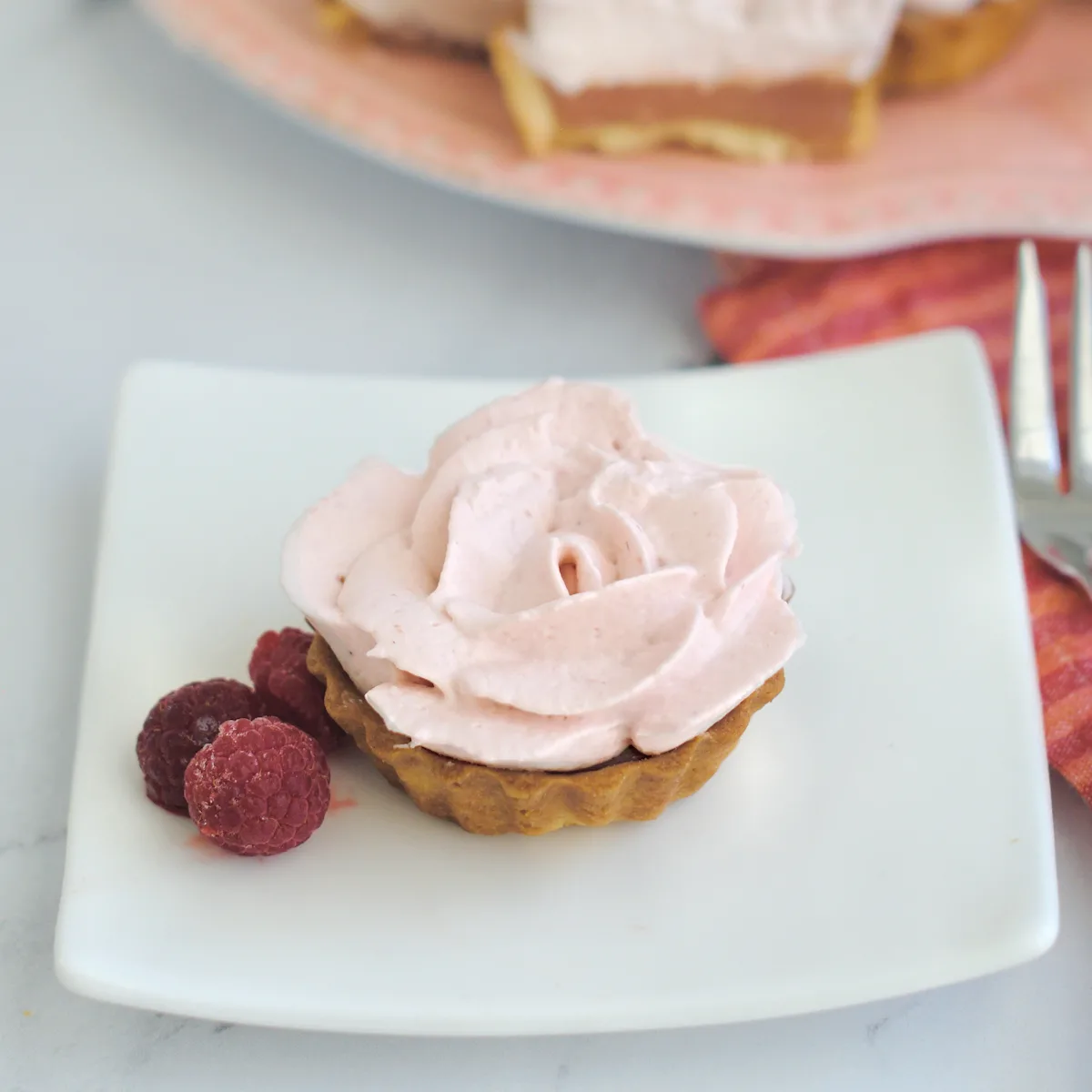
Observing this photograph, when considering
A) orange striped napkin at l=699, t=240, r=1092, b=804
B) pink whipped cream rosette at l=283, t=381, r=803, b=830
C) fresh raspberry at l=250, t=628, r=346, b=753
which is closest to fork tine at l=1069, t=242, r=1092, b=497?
orange striped napkin at l=699, t=240, r=1092, b=804

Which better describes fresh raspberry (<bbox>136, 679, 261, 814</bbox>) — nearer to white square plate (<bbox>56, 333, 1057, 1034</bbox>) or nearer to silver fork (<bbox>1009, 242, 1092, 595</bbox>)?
white square plate (<bbox>56, 333, 1057, 1034</bbox>)

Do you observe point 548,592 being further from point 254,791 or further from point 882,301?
point 882,301

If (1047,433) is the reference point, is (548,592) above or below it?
above

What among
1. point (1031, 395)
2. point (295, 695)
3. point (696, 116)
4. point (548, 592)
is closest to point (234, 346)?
point (696, 116)

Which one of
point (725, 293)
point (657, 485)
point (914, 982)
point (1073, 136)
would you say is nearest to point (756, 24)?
point (725, 293)

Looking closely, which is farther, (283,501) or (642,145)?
(642,145)

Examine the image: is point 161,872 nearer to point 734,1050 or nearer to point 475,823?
point 475,823
